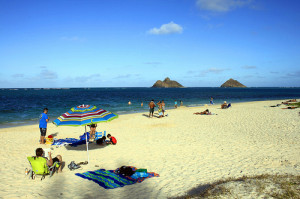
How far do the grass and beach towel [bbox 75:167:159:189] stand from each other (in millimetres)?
1982

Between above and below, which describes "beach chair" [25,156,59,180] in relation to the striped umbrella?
below

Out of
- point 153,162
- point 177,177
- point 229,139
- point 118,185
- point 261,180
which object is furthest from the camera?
point 229,139

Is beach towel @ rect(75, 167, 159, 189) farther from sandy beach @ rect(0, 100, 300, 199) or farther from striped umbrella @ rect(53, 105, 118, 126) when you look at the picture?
striped umbrella @ rect(53, 105, 118, 126)

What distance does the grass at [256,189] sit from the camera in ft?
15.8

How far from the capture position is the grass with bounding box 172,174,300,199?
4.82 m

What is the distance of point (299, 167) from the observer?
7.43 m

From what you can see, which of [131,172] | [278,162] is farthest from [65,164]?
[278,162]

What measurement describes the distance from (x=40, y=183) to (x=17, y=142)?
768 cm

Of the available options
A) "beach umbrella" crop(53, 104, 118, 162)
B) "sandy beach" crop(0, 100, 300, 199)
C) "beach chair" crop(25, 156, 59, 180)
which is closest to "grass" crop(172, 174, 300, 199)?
"sandy beach" crop(0, 100, 300, 199)

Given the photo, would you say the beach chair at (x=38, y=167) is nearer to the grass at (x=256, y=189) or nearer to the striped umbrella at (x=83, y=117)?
the striped umbrella at (x=83, y=117)

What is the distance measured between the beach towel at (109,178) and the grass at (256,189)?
1.98 metres

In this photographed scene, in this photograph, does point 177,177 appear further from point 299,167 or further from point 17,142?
point 17,142

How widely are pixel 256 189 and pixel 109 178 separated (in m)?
4.44

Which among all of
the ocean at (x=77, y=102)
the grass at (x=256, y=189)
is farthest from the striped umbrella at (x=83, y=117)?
the ocean at (x=77, y=102)
